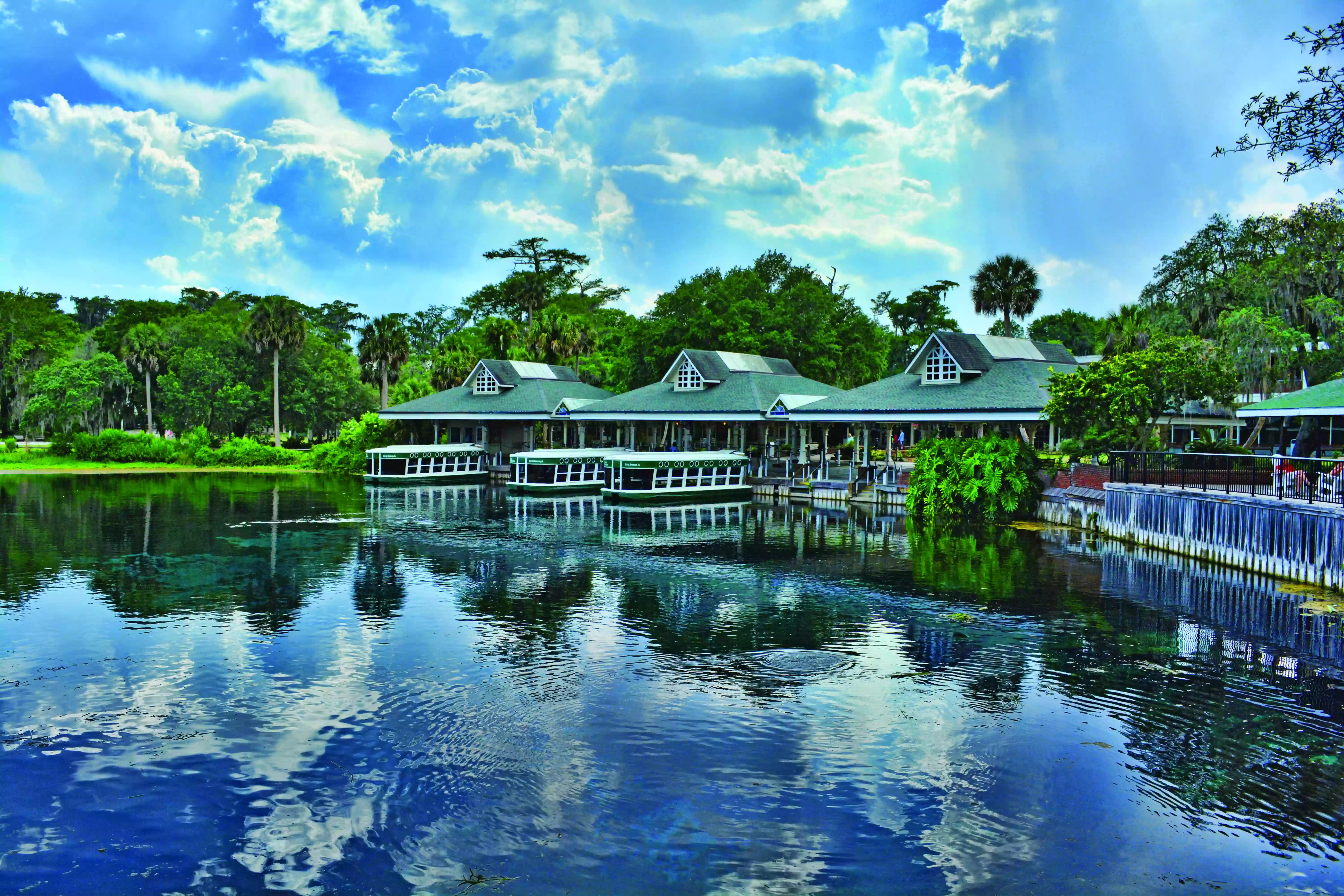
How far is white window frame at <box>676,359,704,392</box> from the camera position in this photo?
195 ft

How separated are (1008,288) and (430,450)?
40594 millimetres

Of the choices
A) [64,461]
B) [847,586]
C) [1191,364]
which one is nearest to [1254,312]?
[1191,364]

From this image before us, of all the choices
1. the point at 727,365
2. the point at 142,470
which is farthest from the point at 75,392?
the point at 727,365

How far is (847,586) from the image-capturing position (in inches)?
998

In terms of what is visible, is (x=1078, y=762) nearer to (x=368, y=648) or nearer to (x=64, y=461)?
(x=368, y=648)

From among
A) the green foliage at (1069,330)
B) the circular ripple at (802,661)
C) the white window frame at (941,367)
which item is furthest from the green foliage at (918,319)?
the circular ripple at (802,661)

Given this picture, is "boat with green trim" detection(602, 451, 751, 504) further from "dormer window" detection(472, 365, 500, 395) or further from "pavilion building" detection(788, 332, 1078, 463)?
"dormer window" detection(472, 365, 500, 395)

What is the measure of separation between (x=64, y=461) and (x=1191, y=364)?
234 feet

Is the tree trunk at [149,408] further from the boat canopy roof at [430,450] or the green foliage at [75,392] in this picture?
the boat canopy roof at [430,450]

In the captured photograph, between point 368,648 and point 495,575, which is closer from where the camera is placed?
point 368,648

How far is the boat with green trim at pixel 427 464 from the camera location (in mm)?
58438

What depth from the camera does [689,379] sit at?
6009 cm

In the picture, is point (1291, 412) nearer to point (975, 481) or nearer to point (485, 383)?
point (975, 481)

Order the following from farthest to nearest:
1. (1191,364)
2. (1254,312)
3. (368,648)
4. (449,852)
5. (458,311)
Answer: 1. (458,311)
2. (1254,312)
3. (1191,364)
4. (368,648)
5. (449,852)
